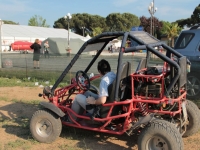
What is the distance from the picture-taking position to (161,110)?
170 inches

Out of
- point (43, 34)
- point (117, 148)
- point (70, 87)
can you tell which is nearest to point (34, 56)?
point (70, 87)

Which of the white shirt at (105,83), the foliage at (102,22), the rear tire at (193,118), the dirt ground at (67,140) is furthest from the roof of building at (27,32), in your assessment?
the rear tire at (193,118)

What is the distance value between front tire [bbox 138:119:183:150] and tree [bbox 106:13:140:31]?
74.2 meters

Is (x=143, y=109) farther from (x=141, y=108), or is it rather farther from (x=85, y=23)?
(x=85, y=23)

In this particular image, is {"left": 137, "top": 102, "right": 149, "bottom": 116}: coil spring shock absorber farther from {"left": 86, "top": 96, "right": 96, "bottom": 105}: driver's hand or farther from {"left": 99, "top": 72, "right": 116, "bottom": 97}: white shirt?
{"left": 86, "top": 96, "right": 96, "bottom": 105}: driver's hand

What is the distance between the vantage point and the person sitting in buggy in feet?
14.4

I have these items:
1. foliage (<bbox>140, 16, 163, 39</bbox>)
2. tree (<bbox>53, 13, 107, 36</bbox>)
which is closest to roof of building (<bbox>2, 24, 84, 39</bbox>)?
tree (<bbox>53, 13, 107, 36</bbox>)

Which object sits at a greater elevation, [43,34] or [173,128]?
[43,34]

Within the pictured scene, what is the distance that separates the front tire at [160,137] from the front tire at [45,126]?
5.16 feet

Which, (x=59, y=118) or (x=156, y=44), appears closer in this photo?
(x=156, y=44)

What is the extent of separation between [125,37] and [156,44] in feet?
1.62

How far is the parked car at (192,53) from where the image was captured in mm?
6832

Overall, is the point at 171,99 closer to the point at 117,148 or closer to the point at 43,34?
the point at 117,148

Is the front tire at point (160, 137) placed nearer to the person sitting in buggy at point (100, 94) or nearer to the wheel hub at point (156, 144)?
the wheel hub at point (156, 144)
